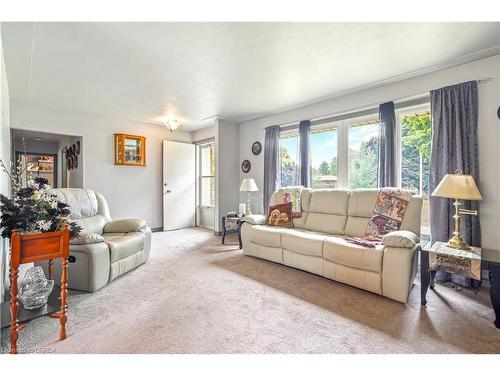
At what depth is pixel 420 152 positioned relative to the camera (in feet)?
10.2

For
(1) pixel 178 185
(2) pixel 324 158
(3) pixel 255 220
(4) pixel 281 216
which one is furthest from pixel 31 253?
(1) pixel 178 185

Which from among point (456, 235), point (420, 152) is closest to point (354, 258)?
point (456, 235)

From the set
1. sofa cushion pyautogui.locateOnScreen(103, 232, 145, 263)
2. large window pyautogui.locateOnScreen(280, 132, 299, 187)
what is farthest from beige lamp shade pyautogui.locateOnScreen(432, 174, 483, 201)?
sofa cushion pyautogui.locateOnScreen(103, 232, 145, 263)

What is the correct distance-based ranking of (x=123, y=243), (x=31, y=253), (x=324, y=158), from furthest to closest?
1. (x=324, y=158)
2. (x=123, y=243)
3. (x=31, y=253)

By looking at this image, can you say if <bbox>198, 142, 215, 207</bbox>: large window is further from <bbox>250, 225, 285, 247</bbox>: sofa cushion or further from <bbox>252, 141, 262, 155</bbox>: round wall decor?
<bbox>250, 225, 285, 247</bbox>: sofa cushion

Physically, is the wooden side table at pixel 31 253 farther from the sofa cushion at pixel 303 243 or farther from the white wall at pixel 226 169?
the white wall at pixel 226 169

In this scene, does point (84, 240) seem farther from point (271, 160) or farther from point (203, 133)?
point (203, 133)

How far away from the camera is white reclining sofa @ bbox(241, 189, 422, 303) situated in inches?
89.7

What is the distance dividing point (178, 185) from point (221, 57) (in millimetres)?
3767

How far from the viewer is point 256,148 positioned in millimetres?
5000

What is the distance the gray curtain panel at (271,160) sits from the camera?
4570 millimetres

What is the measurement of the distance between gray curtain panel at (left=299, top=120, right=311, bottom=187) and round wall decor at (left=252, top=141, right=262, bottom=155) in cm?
101

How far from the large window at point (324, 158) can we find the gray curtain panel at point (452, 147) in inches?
53.2
